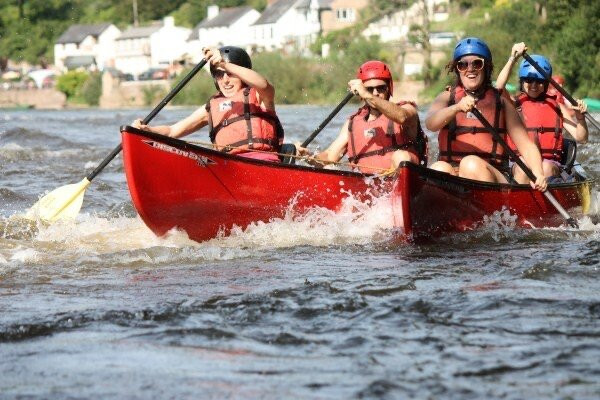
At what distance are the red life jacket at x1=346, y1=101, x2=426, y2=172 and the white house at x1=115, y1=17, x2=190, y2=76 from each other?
9758 cm

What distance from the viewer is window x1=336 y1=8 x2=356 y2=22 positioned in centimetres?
8988

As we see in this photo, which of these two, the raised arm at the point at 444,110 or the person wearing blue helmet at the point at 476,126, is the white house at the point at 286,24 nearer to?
the person wearing blue helmet at the point at 476,126

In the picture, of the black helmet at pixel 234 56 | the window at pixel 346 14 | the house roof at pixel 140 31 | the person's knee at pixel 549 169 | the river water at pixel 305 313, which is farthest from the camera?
the house roof at pixel 140 31

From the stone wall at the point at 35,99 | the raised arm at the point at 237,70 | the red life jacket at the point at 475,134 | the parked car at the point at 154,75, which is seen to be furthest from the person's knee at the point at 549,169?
the stone wall at the point at 35,99

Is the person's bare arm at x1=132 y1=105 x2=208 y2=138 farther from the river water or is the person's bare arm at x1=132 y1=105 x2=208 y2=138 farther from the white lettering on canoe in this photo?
the white lettering on canoe

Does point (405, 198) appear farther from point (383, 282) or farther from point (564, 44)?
point (564, 44)

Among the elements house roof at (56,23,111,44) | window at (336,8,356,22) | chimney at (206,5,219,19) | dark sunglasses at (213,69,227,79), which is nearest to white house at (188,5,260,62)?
chimney at (206,5,219,19)

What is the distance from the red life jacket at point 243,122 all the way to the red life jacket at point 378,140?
68 cm

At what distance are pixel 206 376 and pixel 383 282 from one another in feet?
6.73

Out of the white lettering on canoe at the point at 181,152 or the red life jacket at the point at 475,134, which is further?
the red life jacket at the point at 475,134

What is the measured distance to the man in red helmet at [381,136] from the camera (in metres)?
7.95

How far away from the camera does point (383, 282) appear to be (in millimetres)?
6324

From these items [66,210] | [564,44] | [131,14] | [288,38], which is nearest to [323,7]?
[288,38]

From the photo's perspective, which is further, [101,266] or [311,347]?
[101,266]
